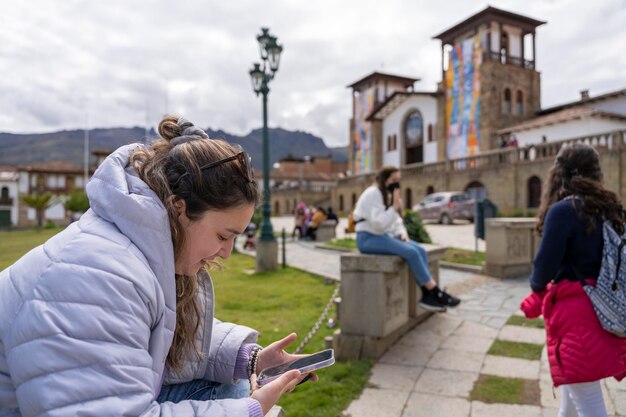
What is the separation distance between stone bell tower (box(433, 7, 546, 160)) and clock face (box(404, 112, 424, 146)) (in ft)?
11.1

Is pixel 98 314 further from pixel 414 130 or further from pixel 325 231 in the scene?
pixel 414 130

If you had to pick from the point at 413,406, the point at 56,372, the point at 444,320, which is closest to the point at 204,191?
the point at 56,372

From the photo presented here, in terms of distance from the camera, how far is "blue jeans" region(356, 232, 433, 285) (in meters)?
4.77

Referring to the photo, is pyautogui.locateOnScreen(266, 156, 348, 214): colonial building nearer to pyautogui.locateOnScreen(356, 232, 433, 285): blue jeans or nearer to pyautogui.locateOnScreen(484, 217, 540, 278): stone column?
pyautogui.locateOnScreen(484, 217, 540, 278): stone column

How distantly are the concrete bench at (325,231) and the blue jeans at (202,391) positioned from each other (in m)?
16.6

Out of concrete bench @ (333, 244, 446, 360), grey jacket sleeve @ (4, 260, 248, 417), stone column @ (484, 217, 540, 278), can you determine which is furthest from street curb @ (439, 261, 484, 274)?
grey jacket sleeve @ (4, 260, 248, 417)

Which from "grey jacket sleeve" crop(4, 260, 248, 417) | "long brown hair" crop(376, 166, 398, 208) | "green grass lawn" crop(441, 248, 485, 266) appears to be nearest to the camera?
"grey jacket sleeve" crop(4, 260, 248, 417)

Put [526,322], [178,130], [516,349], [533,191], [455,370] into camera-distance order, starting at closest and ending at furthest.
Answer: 1. [178,130]
2. [455,370]
3. [516,349]
4. [526,322]
5. [533,191]

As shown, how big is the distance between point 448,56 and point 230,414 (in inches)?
1527

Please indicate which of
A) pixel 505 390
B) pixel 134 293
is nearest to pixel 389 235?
pixel 505 390

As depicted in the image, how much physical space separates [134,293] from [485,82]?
35153 millimetres

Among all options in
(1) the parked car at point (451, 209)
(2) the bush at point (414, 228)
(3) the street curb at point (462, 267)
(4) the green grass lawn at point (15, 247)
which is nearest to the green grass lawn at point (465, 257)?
Answer: (3) the street curb at point (462, 267)

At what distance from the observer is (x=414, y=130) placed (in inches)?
1596

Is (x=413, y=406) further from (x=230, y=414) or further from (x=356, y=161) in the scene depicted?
(x=356, y=161)
